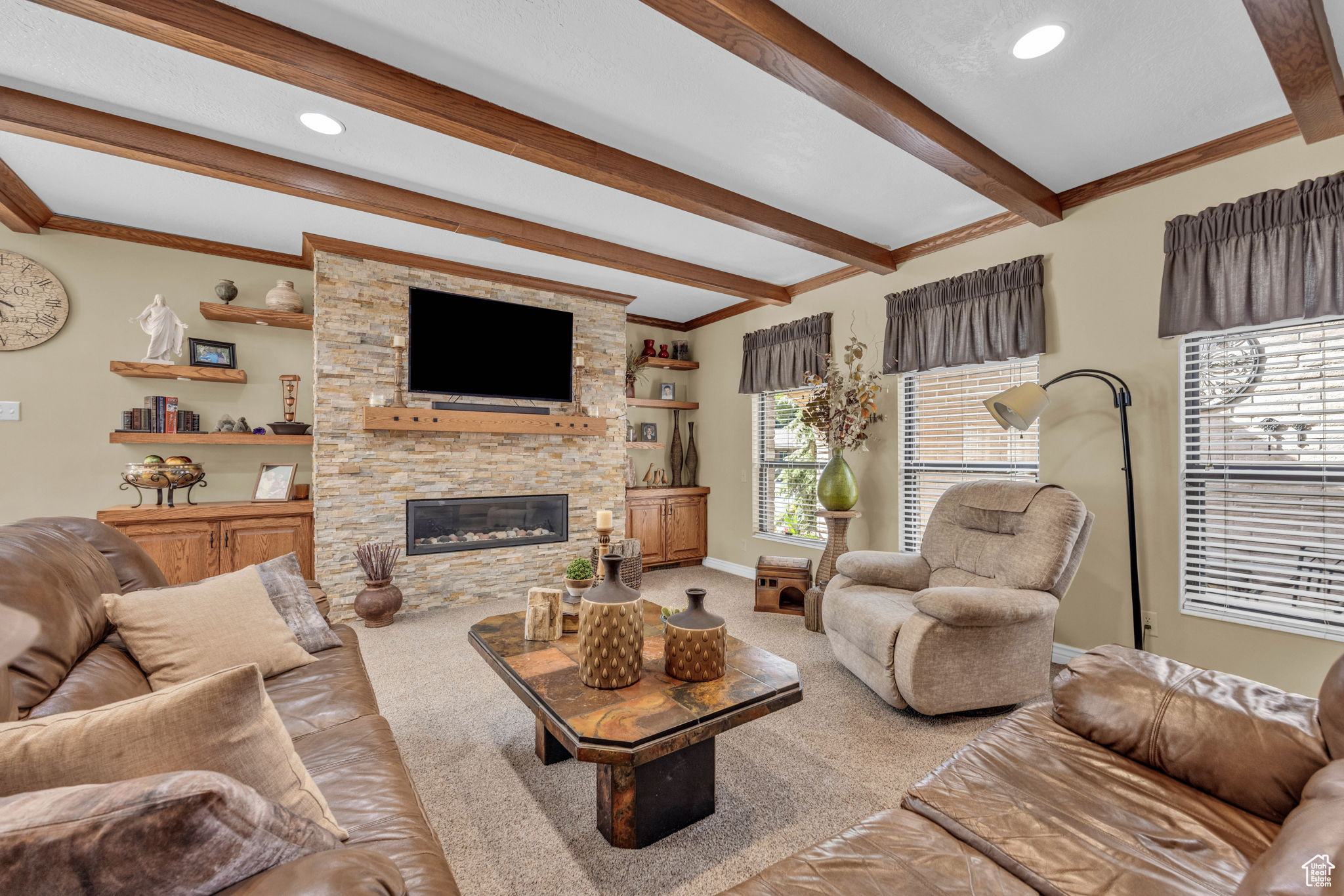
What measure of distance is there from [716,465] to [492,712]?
3.54 m

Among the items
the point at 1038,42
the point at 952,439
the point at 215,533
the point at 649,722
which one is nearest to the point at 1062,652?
the point at 952,439

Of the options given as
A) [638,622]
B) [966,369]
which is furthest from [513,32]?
[966,369]

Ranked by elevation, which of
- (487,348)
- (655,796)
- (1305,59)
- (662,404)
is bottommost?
(655,796)

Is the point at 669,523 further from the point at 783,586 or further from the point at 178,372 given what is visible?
the point at 178,372

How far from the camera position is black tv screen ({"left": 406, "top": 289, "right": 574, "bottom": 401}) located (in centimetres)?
412

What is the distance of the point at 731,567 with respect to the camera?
538 cm

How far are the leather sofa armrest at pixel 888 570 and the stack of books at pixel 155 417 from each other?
4.28m

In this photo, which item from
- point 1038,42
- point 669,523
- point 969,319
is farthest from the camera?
point 669,523

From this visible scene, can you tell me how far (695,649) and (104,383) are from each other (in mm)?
4251

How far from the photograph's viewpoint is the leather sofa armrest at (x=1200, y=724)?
113 cm

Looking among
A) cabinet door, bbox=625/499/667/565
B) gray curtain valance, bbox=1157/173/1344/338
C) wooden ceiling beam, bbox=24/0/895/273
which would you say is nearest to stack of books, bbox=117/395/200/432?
wooden ceiling beam, bbox=24/0/895/273

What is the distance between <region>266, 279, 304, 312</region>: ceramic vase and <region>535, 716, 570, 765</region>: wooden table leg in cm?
343

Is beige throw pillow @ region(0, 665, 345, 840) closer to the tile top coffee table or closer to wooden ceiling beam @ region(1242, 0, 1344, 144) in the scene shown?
the tile top coffee table

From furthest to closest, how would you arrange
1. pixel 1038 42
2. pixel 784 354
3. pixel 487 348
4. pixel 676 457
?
pixel 676 457
pixel 784 354
pixel 487 348
pixel 1038 42
